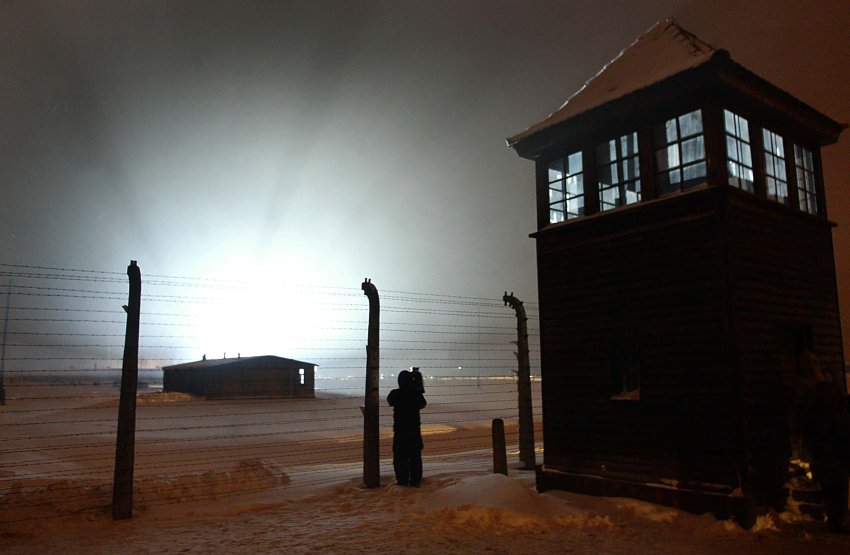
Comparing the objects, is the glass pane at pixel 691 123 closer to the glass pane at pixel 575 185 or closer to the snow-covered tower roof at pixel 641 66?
the snow-covered tower roof at pixel 641 66

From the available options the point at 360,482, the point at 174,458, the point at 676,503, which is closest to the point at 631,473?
the point at 676,503

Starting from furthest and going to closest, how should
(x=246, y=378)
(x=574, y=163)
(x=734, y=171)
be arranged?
(x=246, y=378)
(x=574, y=163)
(x=734, y=171)

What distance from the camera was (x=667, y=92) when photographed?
9047 mm

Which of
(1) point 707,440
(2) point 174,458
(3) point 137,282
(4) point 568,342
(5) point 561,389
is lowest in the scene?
(2) point 174,458

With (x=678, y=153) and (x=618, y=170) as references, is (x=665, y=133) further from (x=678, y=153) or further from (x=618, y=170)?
(x=618, y=170)

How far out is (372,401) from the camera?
10.0 m

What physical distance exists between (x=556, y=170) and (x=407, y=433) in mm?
5681

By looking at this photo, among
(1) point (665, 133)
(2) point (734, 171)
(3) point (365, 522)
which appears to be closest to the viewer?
(3) point (365, 522)

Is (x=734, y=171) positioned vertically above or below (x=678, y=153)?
below

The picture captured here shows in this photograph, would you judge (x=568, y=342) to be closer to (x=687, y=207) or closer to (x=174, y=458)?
(x=687, y=207)

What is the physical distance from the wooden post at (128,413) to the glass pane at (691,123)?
8.70 m

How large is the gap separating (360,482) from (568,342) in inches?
Answer: 174

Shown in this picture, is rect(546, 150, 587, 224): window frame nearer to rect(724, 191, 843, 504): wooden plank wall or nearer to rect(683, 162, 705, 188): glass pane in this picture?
rect(683, 162, 705, 188): glass pane

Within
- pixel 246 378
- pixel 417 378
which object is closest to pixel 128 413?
pixel 417 378
